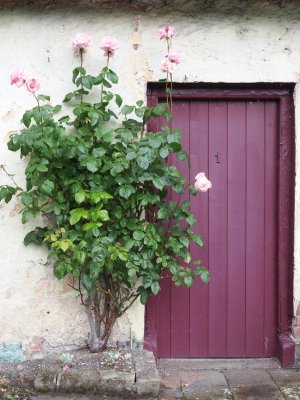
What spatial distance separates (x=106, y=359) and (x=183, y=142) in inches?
64.1

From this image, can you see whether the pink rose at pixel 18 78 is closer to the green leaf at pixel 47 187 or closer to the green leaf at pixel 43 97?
the green leaf at pixel 43 97

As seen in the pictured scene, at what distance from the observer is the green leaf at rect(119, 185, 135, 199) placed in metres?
3.36

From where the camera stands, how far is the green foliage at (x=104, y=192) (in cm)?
338

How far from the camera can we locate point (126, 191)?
11.1ft

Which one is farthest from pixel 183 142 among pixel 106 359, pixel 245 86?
pixel 106 359

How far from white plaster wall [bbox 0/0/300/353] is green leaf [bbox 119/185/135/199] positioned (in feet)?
2.28

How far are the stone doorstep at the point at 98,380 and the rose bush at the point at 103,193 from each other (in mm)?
336

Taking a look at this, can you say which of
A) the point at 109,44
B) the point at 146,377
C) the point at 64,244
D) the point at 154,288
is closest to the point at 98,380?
the point at 146,377

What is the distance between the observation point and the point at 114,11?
3.69 m

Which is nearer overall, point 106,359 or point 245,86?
point 106,359

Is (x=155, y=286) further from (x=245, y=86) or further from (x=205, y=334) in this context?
(x=245, y=86)

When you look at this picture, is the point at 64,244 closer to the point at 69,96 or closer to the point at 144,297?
the point at 144,297

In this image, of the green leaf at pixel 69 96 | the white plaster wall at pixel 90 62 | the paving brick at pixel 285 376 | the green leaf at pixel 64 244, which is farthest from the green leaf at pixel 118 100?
the paving brick at pixel 285 376

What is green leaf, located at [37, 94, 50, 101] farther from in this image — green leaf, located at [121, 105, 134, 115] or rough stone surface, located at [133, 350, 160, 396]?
rough stone surface, located at [133, 350, 160, 396]
